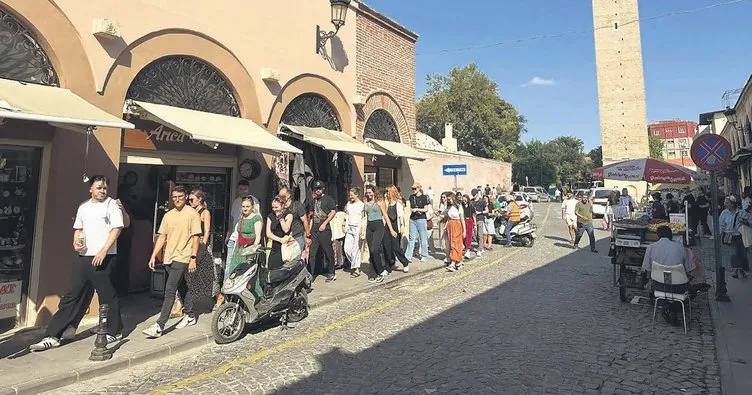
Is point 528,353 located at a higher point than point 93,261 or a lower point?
lower

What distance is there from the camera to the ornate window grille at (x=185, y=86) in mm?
6770

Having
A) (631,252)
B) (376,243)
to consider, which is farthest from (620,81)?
(376,243)

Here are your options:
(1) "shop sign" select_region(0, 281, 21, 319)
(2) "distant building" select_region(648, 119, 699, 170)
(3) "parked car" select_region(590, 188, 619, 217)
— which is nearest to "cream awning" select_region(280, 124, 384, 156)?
(1) "shop sign" select_region(0, 281, 21, 319)

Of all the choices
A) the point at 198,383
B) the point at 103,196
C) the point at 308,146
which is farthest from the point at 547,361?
the point at 308,146

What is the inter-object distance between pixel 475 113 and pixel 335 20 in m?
41.0

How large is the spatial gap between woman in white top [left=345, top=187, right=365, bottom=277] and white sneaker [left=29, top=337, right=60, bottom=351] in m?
5.18

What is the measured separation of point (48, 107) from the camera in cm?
465

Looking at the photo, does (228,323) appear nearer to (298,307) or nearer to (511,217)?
(298,307)

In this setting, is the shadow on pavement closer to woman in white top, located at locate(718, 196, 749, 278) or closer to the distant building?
woman in white top, located at locate(718, 196, 749, 278)

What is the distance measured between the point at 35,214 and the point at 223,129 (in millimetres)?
2635

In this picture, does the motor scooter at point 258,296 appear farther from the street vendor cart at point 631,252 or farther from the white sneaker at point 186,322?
the street vendor cart at point 631,252

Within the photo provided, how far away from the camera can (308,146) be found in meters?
9.62

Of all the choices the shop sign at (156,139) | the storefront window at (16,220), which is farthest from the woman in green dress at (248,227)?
the storefront window at (16,220)

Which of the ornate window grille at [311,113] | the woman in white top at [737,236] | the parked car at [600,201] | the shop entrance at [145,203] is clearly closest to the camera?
the shop entrance at [145,203]
